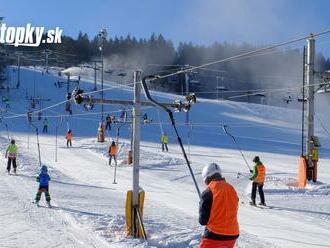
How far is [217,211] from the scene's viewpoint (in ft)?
19.6

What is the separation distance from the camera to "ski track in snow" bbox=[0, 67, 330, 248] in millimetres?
11312

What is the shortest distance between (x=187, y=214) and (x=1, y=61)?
7620 centimetres

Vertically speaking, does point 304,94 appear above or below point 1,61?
below

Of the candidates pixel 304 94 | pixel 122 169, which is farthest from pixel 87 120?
pixel 304 94

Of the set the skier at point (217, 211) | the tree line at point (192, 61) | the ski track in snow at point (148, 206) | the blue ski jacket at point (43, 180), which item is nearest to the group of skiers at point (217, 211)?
the skier at point (217, 211)

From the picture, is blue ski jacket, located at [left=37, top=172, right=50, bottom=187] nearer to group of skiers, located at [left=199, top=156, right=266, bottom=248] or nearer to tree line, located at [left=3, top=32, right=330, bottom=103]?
group of skiers, located at [left=199, top=156, right=266, bottom=248]

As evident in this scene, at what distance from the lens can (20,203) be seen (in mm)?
15828

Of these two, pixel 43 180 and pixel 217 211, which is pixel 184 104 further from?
pixel 43 180

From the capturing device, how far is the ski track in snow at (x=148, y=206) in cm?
1131

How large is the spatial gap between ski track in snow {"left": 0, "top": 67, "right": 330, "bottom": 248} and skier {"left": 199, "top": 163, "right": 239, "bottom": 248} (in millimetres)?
4328

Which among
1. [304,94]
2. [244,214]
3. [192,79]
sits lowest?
[244,214]

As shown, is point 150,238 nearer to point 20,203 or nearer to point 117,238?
point 117,238

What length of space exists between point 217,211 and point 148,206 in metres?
10.8

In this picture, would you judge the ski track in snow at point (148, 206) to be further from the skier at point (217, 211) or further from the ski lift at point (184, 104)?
the skier at point (217, 211)
